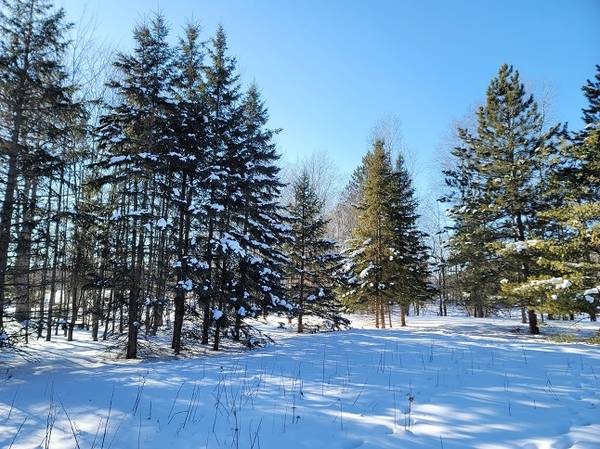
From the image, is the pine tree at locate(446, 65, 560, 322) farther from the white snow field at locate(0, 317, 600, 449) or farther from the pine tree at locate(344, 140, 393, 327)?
the white snow field at locate(0, 317, 600, 449)

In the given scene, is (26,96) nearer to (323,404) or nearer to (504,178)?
(323,404)

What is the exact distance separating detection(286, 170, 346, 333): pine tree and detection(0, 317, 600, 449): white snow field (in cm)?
1153

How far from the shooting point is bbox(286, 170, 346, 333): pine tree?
20031 mm

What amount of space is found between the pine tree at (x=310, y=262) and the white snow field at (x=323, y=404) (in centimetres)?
1153

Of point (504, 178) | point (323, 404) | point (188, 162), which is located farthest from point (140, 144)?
point (504, 178)

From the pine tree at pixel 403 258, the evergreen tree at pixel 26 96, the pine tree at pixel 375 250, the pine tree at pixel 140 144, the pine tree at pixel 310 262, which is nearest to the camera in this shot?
the evergreen tree at pixel 26 96

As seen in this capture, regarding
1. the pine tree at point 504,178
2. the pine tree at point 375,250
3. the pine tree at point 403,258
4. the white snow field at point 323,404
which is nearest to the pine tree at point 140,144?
the white snow field at point 323,404

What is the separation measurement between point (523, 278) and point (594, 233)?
6663 millimetres

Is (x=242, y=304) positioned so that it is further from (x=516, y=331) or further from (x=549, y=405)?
(x=516, y=331)

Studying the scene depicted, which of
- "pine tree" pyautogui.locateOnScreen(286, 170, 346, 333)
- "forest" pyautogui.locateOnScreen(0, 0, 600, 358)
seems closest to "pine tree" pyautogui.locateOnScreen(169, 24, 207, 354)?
"forest" pyautogui.locateOnScreen(0, 0, 600, 358)

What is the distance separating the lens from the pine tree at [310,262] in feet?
65.7

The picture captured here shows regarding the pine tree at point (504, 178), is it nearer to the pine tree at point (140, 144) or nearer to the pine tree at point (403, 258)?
the pine tree at point (403, 258)

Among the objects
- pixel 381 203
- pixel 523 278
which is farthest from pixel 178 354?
pixel 523 278

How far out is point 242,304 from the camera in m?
14.2
